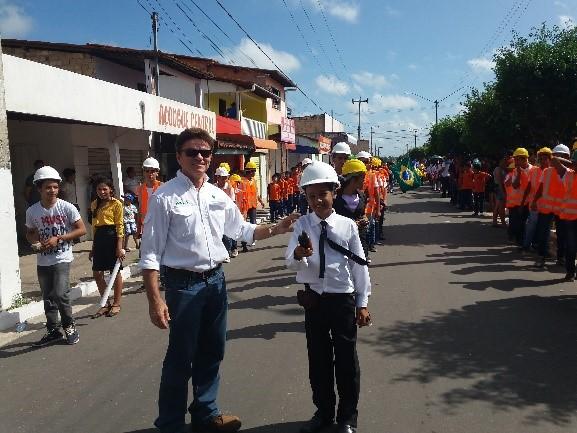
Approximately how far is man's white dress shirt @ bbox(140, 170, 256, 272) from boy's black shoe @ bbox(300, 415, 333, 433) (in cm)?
119

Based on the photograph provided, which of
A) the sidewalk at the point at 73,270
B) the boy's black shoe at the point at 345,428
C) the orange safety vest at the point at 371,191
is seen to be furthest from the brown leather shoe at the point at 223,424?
the orange safety vest at the point at 371,191

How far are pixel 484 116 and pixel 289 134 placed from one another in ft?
50.9

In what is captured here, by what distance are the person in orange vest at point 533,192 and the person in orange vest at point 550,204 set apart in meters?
0.38

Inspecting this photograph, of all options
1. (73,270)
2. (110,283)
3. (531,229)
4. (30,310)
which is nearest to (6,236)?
(30,310)

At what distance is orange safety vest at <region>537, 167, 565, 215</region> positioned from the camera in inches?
307

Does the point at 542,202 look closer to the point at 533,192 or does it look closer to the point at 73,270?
the point at 533,192

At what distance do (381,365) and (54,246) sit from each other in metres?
3.33

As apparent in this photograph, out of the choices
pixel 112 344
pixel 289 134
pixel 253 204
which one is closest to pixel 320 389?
pixel 112 344

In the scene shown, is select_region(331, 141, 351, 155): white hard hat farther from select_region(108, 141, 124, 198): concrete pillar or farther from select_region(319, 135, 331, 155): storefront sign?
select_region(319, 135, 331, 155): storefront sign

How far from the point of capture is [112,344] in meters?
5.27

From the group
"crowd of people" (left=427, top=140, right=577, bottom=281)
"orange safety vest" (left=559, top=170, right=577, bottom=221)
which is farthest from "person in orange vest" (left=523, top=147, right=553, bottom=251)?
"orange safety vest" (left=559, top=170, right=577, bottom=221)

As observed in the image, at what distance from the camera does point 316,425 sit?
3.35 metres

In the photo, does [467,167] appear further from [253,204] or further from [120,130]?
[120,130]

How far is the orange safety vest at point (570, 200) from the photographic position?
23.9 feet
